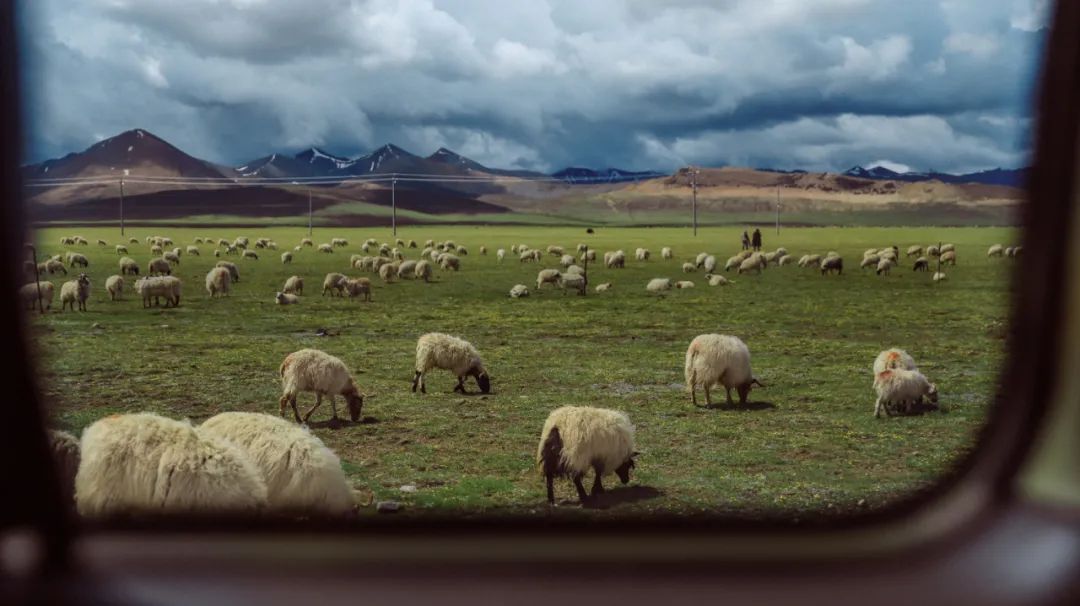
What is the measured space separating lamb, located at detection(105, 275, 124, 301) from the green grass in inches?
12.0

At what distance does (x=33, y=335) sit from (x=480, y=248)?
3433 centimetres

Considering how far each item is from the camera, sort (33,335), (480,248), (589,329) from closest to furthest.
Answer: (33,335)
(589,329)
(480,248)

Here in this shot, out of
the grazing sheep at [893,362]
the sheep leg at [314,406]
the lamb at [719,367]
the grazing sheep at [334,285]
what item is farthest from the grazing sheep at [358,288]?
the grazing sheep at [893,362]

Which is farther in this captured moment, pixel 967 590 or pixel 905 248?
pixel 905 248

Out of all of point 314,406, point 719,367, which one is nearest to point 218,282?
point 314,406

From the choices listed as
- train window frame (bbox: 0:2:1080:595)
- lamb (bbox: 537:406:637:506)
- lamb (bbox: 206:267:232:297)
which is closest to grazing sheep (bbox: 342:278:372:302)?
lamb (bbox: 206:267:232:297)

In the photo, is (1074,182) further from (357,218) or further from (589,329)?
(357,218)

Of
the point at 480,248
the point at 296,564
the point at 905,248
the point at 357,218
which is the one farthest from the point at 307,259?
the point at 296,564

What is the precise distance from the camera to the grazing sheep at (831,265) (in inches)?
1070

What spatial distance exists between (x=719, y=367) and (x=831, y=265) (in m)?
20.1

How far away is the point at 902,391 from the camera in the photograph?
7.81 meters

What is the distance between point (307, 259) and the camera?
28641mm

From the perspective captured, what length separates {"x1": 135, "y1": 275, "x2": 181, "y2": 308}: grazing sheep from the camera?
15617mm

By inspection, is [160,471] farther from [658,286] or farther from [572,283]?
[658,286]
